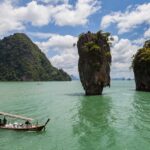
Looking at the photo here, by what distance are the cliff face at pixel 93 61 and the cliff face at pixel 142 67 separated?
727 inches

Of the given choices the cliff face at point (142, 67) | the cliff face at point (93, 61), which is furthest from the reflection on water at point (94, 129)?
the cliff face at point (142, 67)

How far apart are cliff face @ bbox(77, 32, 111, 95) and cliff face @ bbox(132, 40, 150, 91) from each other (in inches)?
727

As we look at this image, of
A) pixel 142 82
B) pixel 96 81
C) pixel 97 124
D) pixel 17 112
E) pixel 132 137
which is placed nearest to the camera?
pixel 132 137

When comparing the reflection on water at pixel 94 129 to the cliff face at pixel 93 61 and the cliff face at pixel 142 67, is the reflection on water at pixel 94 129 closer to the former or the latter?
the cliff face at pixel 93 61

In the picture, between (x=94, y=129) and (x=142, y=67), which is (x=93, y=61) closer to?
(x=142, y=67)

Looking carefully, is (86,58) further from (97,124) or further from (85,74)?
(97,124)

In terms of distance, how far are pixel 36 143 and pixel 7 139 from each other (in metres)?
3.52

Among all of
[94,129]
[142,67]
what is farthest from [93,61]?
[94,129]

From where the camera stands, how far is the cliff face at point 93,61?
77.1 m

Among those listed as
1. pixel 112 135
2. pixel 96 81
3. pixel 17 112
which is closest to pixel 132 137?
pixel 112 135

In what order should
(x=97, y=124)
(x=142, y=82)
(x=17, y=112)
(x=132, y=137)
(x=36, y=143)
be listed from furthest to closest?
1. (x=142, y=82)
2. (x=17, y=112)
3. (x=97, y=124)
4. (x=132, y=137)
5. (x=36, y=143)

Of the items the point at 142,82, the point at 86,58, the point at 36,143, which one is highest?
Result: the point at 86,58

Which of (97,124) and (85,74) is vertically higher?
(85,74)

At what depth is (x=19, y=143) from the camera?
96.6ft
